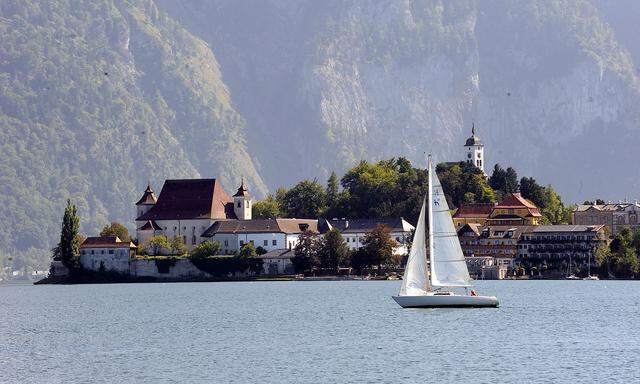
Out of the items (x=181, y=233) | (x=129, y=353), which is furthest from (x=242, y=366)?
(x=181, y=233)

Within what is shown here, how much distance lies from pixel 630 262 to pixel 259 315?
76095 mm

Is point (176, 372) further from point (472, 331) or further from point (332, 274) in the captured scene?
point (332, 274)

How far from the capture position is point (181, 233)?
603ft

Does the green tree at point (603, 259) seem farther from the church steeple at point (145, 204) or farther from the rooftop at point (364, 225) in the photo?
the church steeple at point (145, 204)

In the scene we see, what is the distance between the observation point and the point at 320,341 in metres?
75.8

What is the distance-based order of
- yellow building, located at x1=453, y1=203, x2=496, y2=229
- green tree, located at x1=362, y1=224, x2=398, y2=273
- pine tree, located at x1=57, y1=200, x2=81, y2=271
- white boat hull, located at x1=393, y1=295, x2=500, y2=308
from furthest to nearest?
1. yellow building, located at x1=453, y1=203, x2=496, y2=229
2. pine tree, located at x1=57, y1=200, x2=81, y2=271
3. green tree, located at x1=362, y1=224, x2=398, y2=273
4. white boat hull, located at x1=393, y1=295, x2=500, y2=308

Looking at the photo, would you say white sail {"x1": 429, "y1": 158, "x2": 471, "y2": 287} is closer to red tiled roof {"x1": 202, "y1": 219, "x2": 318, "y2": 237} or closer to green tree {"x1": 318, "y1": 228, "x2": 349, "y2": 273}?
green tree {"x1": 318, "y1": 228, "x2": 349, "y2": 273}

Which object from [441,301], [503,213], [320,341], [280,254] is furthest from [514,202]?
[320,341]

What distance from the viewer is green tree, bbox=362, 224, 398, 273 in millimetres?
162875

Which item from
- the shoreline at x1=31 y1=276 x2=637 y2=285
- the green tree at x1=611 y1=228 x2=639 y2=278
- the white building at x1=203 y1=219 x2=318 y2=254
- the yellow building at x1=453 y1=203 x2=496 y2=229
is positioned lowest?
the shoreline at x1=31 y1=276 x2=637 y2=285

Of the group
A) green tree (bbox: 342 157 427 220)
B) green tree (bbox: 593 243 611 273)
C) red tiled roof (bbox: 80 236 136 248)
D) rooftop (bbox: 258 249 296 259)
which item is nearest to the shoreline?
rooftop (bbox: 258 249 296 259)

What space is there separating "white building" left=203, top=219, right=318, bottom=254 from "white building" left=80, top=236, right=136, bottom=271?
10.8 meters

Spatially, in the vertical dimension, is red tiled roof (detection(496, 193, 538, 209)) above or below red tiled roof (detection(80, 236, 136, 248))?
above

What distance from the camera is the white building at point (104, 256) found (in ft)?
564
